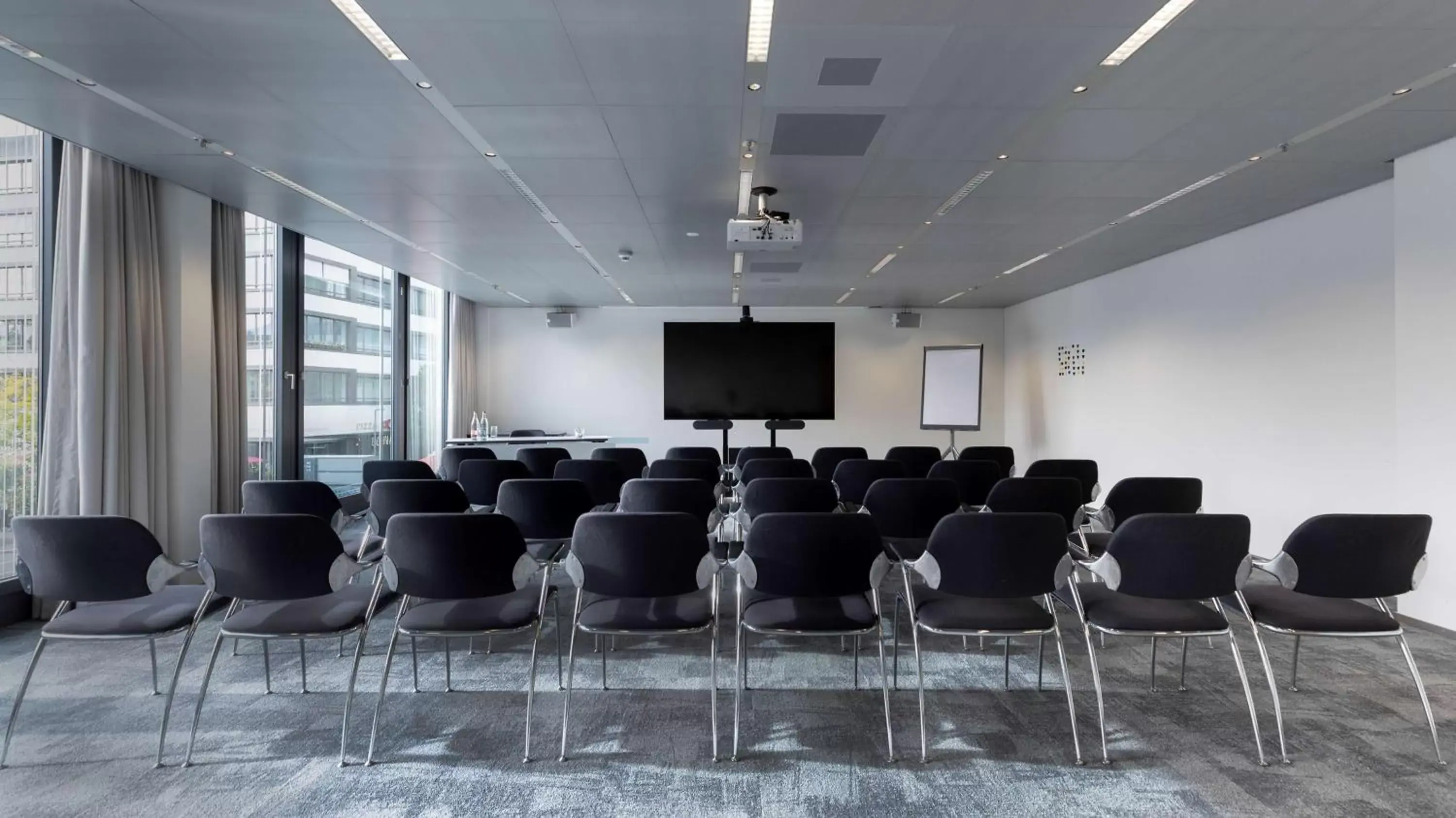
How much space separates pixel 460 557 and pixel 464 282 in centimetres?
788

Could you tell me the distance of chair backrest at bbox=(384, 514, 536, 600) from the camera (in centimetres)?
283

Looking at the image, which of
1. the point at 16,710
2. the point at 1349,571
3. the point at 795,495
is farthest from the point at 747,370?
the point at 16,710

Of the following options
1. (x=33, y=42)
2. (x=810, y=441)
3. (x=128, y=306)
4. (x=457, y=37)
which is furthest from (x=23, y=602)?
(x=810, y=441)

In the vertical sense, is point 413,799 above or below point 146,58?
below

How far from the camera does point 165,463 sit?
5.39m

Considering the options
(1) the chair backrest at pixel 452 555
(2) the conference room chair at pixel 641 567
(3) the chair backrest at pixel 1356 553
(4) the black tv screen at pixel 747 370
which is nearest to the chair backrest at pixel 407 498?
(1) the chair backrest at pixel 452 555

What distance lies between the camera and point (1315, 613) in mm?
2980

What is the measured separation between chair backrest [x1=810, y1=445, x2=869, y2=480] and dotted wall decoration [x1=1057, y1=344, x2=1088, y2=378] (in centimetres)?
451

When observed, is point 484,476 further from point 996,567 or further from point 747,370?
point 747,370

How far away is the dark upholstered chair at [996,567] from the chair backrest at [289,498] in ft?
11.4

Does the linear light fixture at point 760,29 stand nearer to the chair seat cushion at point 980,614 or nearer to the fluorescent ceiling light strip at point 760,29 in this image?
the fluorescent ceiling light strip at point 760,29

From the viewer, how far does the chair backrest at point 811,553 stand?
2857mm

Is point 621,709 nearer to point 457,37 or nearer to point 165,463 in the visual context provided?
point 457,37

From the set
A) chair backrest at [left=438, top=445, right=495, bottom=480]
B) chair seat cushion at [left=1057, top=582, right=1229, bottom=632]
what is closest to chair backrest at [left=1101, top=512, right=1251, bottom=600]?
chair seat cushion at [left=1057, top=582, right=1229, bottom=632]
